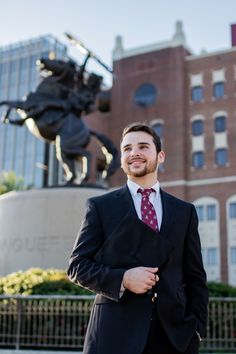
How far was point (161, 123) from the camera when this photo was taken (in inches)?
1843

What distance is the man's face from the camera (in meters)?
2.95

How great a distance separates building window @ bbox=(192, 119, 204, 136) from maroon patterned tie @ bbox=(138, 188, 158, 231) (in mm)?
43039

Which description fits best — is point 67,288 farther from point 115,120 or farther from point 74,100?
point 115,120

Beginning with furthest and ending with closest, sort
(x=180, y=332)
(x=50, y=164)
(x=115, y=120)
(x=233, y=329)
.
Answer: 1. (x=50, y=164)
2. (x=115, y=120)
3. (x=233, y=329)
4. (x=180, y=332)

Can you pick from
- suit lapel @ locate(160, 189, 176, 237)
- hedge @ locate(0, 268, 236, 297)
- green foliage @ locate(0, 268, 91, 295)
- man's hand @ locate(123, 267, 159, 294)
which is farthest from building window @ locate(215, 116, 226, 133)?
man's hand @ locate(123, 267, 159, 294)

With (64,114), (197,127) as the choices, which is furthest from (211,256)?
(64,114)

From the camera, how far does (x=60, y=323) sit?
791 centimetres

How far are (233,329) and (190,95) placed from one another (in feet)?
132

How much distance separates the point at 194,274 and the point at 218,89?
44021 mm

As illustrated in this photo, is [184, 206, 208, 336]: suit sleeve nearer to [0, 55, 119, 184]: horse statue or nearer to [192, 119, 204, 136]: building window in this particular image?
[0, 55, 119, 184]: horse statue

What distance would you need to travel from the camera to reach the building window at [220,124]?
4442 cm

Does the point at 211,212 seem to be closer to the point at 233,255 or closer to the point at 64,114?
the point at 233,255

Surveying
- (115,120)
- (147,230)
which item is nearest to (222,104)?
(115,120)

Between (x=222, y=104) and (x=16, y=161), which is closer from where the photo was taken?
(x=222, y=104)
